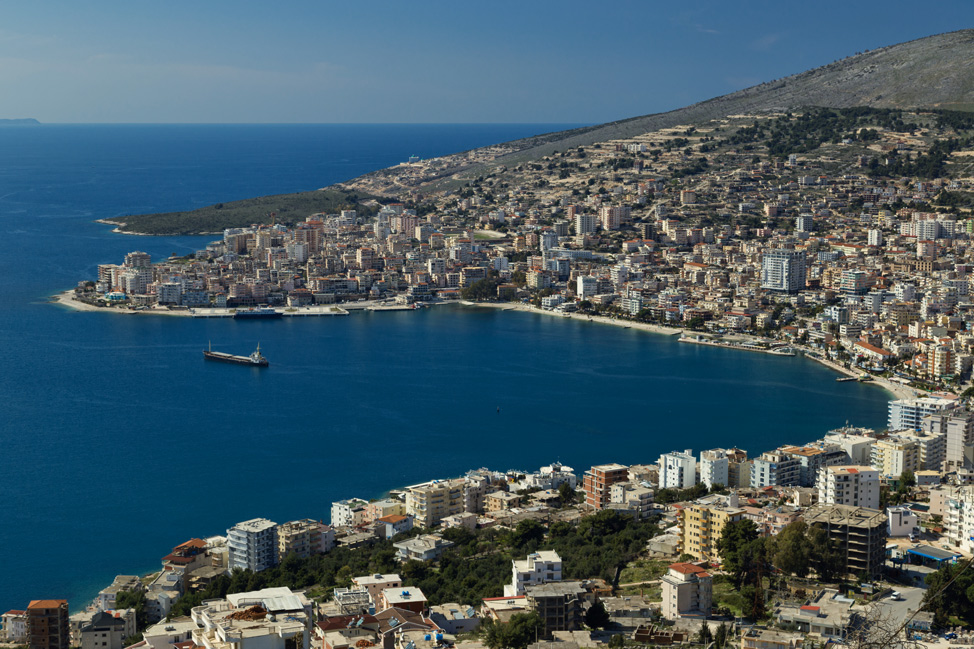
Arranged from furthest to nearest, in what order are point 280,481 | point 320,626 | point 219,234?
point 219,234, point 280,481, point 320,626

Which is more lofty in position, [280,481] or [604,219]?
[604,219]

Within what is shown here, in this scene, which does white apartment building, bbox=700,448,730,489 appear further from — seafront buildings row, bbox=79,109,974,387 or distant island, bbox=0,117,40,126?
distant island, bbox=0,117,40,126

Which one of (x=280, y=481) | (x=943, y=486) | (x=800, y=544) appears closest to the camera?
(x=800, y=544)

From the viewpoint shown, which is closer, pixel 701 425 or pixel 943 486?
pixel 943 486

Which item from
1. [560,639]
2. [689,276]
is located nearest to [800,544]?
[560,639]

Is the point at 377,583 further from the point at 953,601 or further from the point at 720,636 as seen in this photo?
the point at 953,601

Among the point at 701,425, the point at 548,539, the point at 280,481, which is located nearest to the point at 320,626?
the point at 548,539

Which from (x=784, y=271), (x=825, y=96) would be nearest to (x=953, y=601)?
(x=784, y=271)

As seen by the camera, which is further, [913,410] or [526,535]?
[913,410]

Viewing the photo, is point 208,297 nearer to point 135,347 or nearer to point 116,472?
point 135,347
